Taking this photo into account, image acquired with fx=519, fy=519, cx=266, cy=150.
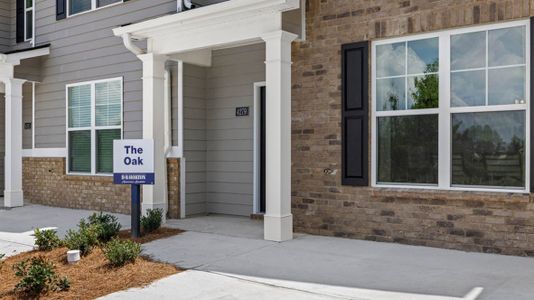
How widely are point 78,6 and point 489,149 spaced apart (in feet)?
29.6

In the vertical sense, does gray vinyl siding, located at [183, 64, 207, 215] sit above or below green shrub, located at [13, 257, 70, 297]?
above

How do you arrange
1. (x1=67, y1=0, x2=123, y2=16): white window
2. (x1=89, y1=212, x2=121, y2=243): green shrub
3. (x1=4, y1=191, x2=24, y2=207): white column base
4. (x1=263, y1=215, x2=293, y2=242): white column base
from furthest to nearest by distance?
(x1=4, y1=191, x2=24, y2=207): white column base
(x1=67, y1=0, x2=123, y2=16): white window
(x1=89, y1=212, x2=121, y2=243): green shrub
(x1=263, y1=215, x2=293, y2=242): white column base

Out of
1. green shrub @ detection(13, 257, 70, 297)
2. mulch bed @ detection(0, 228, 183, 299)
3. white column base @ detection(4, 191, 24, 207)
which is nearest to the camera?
green shrub @ detection(13, 257, 70, 297)

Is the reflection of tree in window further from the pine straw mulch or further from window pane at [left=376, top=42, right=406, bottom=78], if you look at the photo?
the pine straw mulch

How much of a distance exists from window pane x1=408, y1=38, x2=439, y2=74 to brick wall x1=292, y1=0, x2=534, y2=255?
20cm

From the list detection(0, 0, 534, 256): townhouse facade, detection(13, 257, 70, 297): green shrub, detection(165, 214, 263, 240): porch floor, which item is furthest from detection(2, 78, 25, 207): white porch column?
detection(13, 257, 70, 297): green shrub

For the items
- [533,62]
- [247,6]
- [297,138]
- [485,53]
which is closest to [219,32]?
[247,6]

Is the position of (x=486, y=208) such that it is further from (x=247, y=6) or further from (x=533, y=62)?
(x=247, y=6)

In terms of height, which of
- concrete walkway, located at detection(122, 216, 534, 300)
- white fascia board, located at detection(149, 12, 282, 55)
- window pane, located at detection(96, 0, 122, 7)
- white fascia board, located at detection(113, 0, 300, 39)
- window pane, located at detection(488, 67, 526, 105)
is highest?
window pane, located at detection(96, 0, 122, 7)

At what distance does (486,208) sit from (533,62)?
5.85 ft

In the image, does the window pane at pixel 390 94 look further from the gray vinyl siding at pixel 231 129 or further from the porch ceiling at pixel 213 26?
the gray vinyl siding at pixel 231 129

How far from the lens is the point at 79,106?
1118 cm

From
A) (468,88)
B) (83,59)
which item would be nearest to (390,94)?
(468,88)

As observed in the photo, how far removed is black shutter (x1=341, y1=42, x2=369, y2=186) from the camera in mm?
7176
